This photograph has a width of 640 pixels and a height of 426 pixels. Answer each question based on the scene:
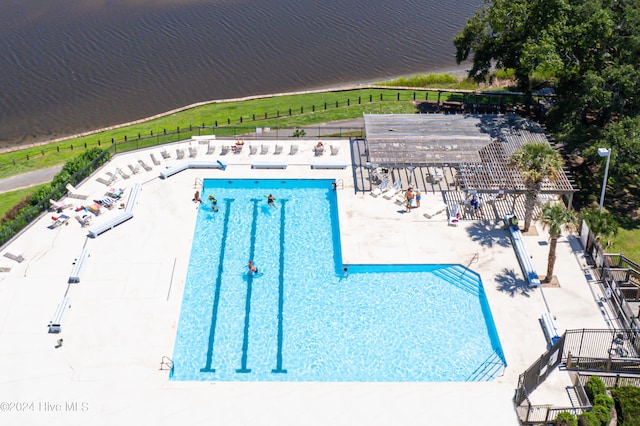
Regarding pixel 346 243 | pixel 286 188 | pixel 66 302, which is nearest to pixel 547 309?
pixel 346 243

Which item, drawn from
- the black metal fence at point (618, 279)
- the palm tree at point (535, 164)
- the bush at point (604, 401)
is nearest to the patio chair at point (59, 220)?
the palm tree at point (535, 164)

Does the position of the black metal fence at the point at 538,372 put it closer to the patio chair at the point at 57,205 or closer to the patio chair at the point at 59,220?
the patio chair at the point at 59,220

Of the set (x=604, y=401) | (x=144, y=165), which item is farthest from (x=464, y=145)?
(x=144, y=165)

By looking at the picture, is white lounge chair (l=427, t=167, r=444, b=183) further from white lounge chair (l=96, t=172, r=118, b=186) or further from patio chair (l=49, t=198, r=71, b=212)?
patio chair (l=49, t=198, r=71, b=212)

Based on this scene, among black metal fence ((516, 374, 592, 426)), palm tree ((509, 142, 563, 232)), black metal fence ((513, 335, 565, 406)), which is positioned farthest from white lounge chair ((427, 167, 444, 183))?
black metal fence ((516, 374, 592, 426))

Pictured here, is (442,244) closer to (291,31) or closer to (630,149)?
(630,149)
